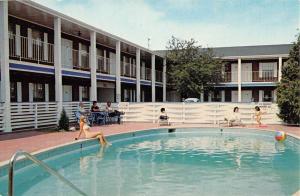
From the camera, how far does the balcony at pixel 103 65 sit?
24.0 meters

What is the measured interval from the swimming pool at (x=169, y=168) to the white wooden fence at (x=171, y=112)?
4.22m

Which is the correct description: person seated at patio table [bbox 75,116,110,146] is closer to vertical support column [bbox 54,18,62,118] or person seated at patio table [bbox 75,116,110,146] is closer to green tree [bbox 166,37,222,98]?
vertical support column [bbox 54,18,62,118]

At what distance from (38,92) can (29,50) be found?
277cm

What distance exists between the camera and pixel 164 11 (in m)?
13.5

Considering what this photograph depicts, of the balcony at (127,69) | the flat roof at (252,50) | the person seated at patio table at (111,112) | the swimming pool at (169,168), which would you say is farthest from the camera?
the flat roof at (252,50)

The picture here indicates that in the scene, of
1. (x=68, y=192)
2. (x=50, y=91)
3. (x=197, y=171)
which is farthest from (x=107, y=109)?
(x=68, y=192)

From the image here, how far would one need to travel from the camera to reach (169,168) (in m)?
8.73

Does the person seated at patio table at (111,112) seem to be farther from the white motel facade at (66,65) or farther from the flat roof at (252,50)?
the flat roof at (252,50)

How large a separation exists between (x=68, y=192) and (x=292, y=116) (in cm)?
1340

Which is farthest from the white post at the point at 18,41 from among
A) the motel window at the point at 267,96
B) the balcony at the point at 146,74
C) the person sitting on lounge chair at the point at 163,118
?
the motel window at the point at 267,96

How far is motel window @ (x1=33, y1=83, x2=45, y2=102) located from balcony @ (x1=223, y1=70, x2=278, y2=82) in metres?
18.8

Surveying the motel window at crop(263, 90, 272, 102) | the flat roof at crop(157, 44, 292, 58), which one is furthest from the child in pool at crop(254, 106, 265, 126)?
the motel window at crop(263, 90, 272, 102)

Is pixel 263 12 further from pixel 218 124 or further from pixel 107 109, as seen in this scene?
pixel 107 109

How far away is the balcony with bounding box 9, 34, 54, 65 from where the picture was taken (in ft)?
54.8
